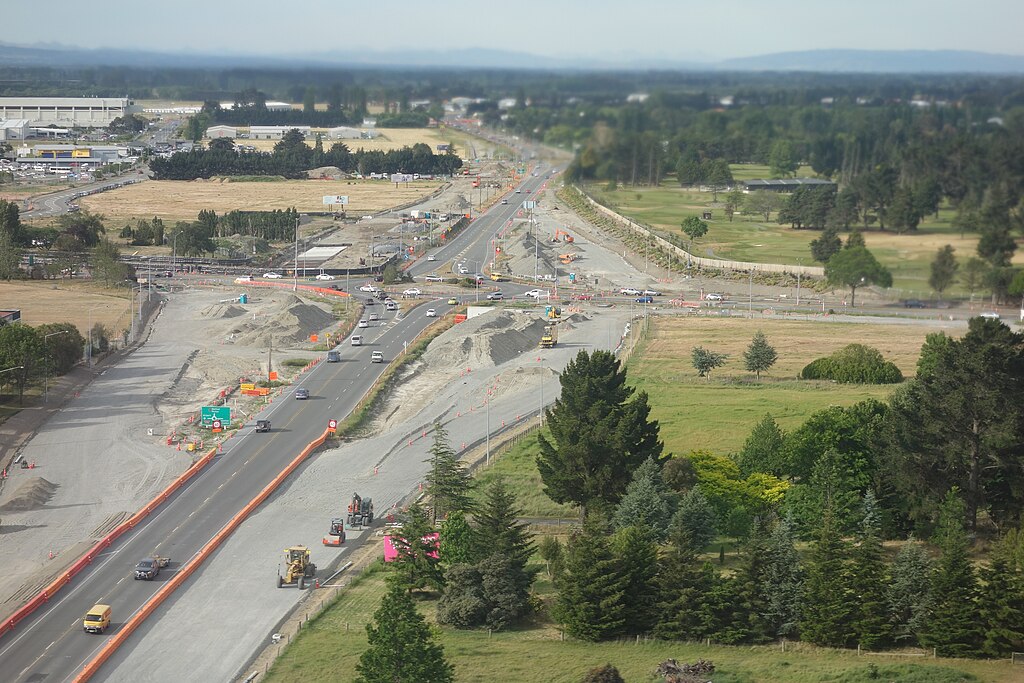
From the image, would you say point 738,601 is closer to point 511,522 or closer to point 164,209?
point 511,522

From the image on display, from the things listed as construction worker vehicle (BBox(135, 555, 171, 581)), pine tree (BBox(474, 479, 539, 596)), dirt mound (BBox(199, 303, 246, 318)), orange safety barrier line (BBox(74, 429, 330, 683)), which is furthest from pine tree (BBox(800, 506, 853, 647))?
dirt mound (BBox(199, 303, 246, 318))

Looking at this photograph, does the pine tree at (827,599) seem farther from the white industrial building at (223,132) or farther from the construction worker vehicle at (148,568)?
the white industrial building at (223,132)

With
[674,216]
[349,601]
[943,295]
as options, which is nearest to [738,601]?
[349,601]

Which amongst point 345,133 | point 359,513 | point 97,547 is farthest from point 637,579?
point 345,133

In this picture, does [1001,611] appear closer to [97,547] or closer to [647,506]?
[647,506]

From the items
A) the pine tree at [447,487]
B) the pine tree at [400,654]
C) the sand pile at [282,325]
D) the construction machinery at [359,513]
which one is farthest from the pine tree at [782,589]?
the sand pile at [282,325]

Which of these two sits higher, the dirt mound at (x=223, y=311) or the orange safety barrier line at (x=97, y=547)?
the orange safety barrier line at (x=97, y=547)
